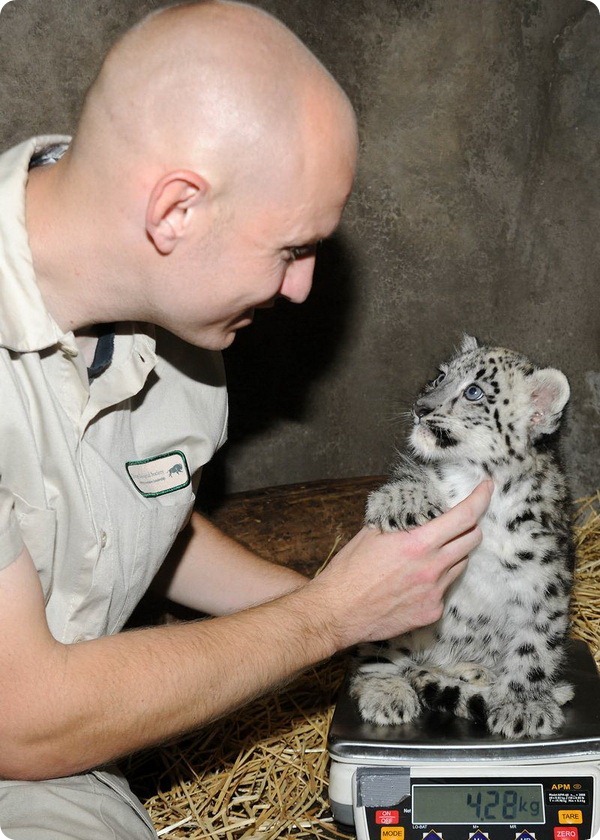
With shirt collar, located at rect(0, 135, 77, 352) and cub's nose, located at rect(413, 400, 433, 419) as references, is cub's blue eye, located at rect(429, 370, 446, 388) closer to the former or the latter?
cub's nose, located at rect(413, 400, 433, 419)

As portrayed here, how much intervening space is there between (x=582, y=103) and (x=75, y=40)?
173 cm

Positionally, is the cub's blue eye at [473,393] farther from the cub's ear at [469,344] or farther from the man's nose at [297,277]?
the man's nose at [297,277]

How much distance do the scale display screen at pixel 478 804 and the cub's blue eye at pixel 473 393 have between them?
3.07 feet

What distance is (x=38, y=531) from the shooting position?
206 centimetres

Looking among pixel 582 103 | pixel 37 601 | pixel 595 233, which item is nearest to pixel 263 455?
pixel 595 233

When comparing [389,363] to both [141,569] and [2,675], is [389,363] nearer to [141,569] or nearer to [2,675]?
[141,569]

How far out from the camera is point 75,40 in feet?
10.1

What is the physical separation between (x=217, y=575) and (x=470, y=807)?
3.22 feet

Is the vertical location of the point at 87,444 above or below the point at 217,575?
above

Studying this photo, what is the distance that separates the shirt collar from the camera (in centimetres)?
195

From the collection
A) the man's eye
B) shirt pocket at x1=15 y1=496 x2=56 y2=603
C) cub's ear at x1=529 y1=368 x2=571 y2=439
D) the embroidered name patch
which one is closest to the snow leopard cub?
cub's ear at x1=529 y1=368 x2=571 y2=439

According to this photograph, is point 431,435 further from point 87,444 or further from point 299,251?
point 87,444

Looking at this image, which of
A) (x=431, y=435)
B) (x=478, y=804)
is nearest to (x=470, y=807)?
(x=478, y=804)

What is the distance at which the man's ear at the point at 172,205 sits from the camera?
1.83 meters
